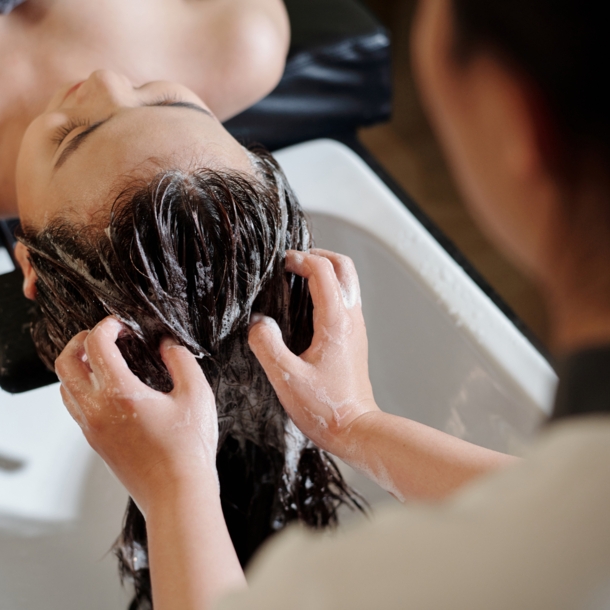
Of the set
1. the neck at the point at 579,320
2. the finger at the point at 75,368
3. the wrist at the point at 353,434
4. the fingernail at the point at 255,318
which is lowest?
the wrist at the point at 353,434

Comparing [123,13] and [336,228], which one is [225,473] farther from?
[123,13]

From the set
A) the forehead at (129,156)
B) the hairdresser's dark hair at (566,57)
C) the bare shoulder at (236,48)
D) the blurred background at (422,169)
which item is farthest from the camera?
the blurred background at (422,169)

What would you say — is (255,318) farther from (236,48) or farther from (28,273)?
(236,48)

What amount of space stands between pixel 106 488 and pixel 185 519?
563mm

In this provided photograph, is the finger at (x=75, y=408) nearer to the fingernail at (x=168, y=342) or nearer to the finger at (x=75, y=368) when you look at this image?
the finger at (x=75, y=368)

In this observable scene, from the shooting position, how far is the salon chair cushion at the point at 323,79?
4.42ft

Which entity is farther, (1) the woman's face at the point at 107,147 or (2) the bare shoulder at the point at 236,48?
(2) the bare shoulder at the point at 236,48

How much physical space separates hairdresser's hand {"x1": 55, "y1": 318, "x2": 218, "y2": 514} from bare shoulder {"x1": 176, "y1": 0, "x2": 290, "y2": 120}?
72 cm

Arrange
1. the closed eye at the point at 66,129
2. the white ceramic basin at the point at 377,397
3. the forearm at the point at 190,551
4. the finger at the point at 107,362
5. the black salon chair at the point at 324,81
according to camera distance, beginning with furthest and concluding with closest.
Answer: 1. the black salon chair at the point at 324,81
2. the white ceramic basin at the point at 377,397
3. the closed eye at the point at 66,129
4. the finger at the point at 107,362
5. the forearm at the point at 190,551

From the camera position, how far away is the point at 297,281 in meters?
0.80

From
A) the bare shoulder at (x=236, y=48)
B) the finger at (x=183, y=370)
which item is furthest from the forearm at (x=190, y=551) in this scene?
the bare shoulder at (x=236, y=48)

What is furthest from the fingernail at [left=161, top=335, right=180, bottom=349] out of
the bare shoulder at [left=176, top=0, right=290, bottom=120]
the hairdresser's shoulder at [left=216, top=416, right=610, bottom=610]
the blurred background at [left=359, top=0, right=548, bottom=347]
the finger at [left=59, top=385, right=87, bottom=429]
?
the blurred background at [left=359, top=0, right=548, bottom=347]

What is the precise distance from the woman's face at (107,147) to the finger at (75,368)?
15 cm

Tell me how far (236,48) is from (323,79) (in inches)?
8.7
